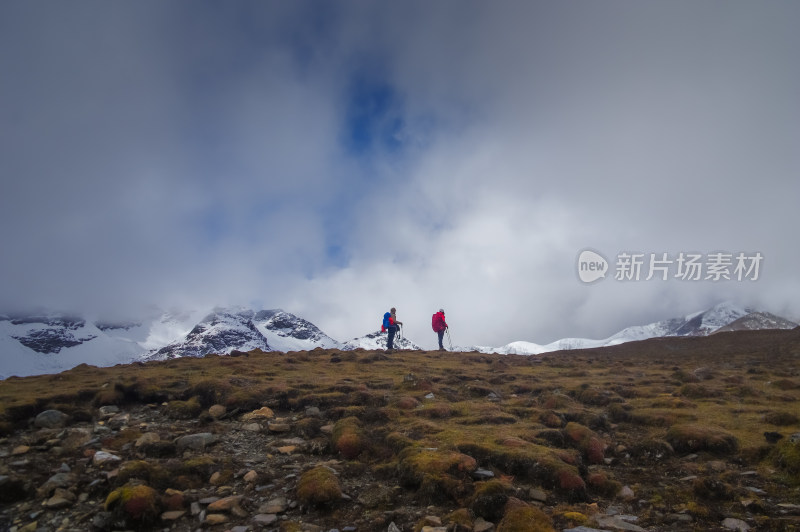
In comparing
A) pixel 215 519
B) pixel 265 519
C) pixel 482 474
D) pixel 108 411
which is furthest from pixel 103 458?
pixel 482 474

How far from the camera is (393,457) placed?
10.1 metres

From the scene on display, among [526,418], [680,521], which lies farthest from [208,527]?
[526,418]

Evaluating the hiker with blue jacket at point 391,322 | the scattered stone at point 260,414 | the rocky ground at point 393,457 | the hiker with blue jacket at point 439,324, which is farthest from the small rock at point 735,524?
the hiker with blue jacket at point 439,324

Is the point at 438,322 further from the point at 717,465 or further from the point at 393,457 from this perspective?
the point at 717,465

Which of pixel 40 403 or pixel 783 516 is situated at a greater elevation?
pixel 783 516

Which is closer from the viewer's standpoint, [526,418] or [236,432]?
[236,432]

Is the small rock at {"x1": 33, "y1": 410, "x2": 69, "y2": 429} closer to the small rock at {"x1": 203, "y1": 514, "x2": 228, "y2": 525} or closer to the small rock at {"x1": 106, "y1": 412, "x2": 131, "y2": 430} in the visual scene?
the small rock at {"x1": 106, "y1": 412, "x2": 131, "y2": 430}

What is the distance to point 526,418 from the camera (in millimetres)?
13305

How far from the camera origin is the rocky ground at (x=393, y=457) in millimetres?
7465

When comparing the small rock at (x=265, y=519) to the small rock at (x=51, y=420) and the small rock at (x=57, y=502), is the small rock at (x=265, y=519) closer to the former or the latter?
the small rock at (x=57, y=502)

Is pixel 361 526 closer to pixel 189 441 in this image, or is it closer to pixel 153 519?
pixel 153 519

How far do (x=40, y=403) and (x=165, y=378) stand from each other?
4.75m

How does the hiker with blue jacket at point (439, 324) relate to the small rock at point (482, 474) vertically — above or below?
above

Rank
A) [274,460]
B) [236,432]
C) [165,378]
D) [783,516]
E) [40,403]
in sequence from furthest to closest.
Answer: [165,378] → [40,403] → [236,432] → [274,460] → [783,516]
